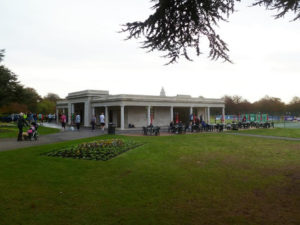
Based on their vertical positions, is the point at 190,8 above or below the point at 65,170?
above

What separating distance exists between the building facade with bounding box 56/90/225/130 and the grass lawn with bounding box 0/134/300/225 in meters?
20.9

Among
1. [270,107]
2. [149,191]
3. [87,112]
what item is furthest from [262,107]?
[149,191]

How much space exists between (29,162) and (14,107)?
50.4 m

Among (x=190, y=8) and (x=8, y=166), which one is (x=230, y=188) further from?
(x=8, y=166)

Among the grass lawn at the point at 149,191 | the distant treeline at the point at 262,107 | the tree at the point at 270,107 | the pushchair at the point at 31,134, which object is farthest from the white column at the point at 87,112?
the tree at the point at 270,107

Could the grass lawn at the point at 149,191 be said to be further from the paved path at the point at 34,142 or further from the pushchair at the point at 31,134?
the pushchair at the point at 31,134

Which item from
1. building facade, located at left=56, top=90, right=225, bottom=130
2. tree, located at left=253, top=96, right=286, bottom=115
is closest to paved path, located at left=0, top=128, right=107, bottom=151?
building facade, located at left=56, top=90, right=225, bottom=130

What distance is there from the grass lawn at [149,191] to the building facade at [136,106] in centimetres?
2089

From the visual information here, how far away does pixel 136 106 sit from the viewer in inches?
1342

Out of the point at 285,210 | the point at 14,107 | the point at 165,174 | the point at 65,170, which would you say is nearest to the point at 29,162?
the point at 65,170

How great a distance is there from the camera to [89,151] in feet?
40.3

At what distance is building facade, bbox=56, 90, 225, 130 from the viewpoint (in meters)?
31.6

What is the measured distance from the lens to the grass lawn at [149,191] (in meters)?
4.95

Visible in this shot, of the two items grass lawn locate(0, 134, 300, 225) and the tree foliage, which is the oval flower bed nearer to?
grass lawn locate(0, 134, 300, 225)
